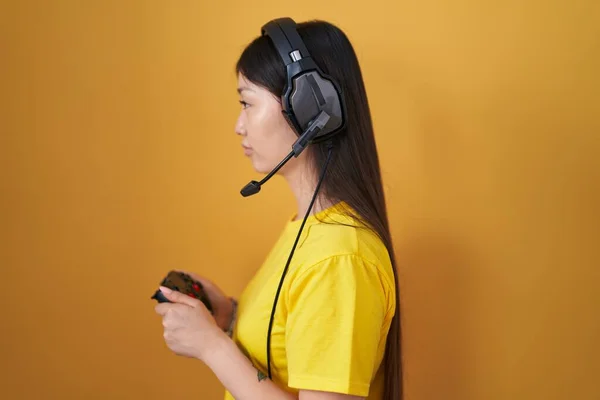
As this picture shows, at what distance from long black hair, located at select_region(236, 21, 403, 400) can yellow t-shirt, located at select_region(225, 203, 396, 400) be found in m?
0.05

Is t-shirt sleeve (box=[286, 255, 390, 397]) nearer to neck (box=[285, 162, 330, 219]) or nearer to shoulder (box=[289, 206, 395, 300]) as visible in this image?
shoulder (box=[289, 206, 395, 300])

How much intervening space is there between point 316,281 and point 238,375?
18cm

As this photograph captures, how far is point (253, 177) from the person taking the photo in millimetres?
1444

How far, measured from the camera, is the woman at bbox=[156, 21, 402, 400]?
2.66 ft

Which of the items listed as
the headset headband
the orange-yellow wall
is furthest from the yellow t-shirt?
the orange-yellow wall

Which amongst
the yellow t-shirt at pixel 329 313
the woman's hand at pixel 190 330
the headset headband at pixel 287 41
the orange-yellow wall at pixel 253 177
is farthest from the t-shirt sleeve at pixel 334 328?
the orange-yellow wall at pixel 253 177

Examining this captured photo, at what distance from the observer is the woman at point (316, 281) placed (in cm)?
81

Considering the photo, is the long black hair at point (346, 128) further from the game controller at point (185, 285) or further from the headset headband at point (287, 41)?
the game controller at point (185, 285)

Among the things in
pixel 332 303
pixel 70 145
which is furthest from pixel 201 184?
pixel 332 303

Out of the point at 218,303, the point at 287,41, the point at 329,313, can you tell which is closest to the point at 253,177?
the point at 218,303

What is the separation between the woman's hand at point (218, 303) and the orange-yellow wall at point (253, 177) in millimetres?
223

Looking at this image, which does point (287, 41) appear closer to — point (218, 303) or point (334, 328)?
point (334, 328)

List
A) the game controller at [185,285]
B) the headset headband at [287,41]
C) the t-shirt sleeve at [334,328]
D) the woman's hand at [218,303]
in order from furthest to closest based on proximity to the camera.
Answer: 1. the woman's hand at [218,303]
2. the game controller at [185,285]
3. the headset headband at [287,41]
4. the t-shirt sleeve at [334,328]

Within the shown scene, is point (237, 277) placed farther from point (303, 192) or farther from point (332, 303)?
point (332, 303)
